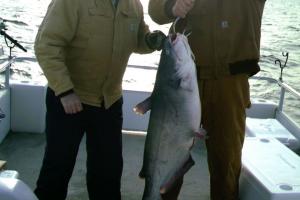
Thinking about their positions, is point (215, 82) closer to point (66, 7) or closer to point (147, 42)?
point (147, 42)

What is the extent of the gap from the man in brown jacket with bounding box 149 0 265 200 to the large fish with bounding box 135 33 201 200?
18.2 inches

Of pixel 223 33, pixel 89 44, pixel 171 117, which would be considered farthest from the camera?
pixel 223 33

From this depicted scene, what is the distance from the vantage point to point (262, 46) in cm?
1848

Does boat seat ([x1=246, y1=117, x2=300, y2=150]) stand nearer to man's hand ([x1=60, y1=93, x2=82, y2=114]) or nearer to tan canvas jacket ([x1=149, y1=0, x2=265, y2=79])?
tan canvas jacket ([x1=149, y1=0, x2=265, y2=79])

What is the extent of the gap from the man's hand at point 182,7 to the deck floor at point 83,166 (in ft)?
6.65

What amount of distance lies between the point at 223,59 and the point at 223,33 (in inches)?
6.8

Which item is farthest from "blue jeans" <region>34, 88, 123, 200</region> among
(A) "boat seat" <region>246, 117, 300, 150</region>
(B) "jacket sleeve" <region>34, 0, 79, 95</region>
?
(A) "boat seat" <region>246, 117, 300, 150</region>

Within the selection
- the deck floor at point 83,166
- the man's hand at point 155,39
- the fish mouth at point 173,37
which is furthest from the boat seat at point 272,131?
the fish mouth at point 173,37

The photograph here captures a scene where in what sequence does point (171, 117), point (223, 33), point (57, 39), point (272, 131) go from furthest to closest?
point (272, 131) → point (223, 33) → point (57, 39) → point (171, 117)

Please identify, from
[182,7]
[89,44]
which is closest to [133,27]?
[89,44]

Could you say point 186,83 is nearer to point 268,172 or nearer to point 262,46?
point 268,172

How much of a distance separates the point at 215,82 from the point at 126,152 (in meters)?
2.17

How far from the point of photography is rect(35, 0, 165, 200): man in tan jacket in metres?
2.85

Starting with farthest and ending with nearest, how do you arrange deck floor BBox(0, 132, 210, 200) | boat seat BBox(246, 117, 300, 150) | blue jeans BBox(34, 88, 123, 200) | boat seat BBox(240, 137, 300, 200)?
1. boat seat BBox(246, 117, 300, 150)
2. deck floor BBox(0, 132, 210, 200)
3. boat seat BBox(240, 137, 300, 200)
4. blue jeans BBox(34, 88, 123, 200)
